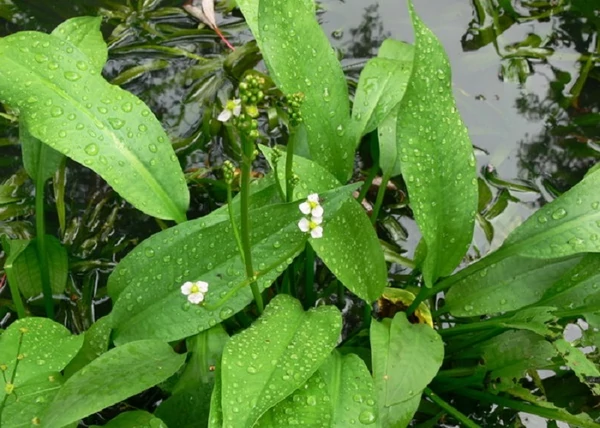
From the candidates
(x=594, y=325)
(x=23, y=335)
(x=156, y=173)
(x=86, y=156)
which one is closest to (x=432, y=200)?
(x=594, y=325)

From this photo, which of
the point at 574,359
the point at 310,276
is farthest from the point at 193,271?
the point at 574,359

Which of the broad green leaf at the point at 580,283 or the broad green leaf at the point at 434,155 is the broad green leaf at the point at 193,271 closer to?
the broad green leaf at the point at 434,155

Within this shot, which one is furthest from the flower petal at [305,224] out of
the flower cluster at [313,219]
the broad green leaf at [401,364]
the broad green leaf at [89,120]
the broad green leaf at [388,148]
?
the broad green leaf at [388,148]

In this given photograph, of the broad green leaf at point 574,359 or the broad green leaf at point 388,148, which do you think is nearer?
the broad green leaf at point 574,359

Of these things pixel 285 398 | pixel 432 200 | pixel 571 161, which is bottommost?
pixel 571 161

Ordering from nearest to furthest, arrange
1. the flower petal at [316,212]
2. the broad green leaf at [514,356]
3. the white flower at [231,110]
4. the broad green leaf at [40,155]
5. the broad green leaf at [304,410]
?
the white flower at [231,110], the flower petal at [316,212], the broad green leaf at [304,410], the broad green leaf at [514,356], the broad green leaf at [40,155]

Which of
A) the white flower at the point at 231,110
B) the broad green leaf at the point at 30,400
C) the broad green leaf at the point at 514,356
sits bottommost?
the broad green leaf at the point at 514,356

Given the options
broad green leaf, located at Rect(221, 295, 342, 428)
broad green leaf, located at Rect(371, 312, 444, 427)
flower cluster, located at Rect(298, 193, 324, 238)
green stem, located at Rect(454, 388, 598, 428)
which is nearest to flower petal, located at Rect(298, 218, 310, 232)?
flower cluster, located at Rect(298, 193, 324, 238)

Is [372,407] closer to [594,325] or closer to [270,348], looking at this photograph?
[270,348]
